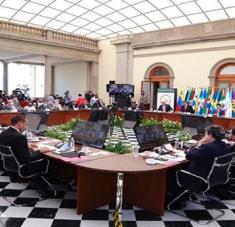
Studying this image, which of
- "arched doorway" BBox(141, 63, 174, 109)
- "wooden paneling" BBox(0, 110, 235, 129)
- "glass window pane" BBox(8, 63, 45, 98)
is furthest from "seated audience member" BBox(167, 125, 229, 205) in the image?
"glass window pane" BBox(8, 63, 45, 98)

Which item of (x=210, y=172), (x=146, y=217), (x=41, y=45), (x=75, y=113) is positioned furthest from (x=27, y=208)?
(x=41, y=45)

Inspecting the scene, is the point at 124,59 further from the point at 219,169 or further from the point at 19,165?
the point at 219,169

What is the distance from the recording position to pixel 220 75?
1256 cm

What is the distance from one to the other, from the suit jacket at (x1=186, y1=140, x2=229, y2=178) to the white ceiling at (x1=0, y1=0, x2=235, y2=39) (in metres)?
12.5

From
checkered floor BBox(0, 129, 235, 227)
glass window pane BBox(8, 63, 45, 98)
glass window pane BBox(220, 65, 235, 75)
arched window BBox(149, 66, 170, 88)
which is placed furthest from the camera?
glass window pane BBox(8, 63, 45, 98)

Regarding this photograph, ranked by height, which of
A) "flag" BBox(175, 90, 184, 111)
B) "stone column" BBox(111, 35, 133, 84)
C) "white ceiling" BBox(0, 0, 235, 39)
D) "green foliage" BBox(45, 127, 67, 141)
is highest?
"white ceiling" BBox(0, 0, 235, 39)

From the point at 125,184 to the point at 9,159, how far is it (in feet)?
5.21

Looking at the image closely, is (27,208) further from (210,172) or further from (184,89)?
(184,89)

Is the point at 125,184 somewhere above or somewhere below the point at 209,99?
below

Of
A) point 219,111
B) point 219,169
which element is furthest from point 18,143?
point 219,111

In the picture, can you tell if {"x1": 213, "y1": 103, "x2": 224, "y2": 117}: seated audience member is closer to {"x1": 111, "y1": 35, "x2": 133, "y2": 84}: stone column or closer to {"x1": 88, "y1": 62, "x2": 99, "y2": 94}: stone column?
{"x1": 111, "y1": 35, "x2": 133, "y2": 84}: stone column

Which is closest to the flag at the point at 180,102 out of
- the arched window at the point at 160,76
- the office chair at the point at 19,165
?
the arched window at the point at 160,76

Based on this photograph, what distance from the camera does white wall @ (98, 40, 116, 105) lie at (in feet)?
54.8

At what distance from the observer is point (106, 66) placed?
1708 cm
